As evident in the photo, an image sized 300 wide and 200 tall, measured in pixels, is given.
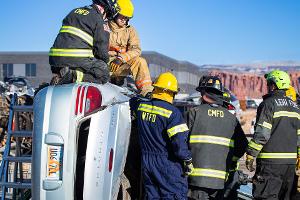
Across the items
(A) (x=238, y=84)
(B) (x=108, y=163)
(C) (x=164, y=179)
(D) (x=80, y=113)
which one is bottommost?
(A) (x=238, y=84)

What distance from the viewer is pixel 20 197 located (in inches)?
221

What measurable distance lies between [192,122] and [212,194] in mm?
784

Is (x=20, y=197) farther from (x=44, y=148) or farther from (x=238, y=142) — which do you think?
(x=238, y=142)

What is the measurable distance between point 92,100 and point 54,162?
57cm

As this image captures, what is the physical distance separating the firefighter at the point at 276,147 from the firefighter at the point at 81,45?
1988 mm

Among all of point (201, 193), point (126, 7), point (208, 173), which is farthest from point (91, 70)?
point (201, 193)

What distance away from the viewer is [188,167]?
16.3ft

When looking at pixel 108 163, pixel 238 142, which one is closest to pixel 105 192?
pixel 108 163

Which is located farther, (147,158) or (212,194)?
(212,194)

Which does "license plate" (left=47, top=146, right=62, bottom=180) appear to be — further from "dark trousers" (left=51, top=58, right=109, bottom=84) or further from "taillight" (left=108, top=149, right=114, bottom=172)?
"dark trousers" (left=51, top=58, right=109, bottom=84)

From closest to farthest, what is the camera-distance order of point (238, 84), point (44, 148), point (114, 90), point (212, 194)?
1. point (44, 148)
2. point (114, 90)
3. point (212, 194)
4. point (238, 84)

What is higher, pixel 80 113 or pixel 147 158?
pixel 80 113

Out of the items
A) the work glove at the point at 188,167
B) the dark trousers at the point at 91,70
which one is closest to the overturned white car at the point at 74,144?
the dark trousers at the point at 91,70

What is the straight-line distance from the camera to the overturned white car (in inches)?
158
